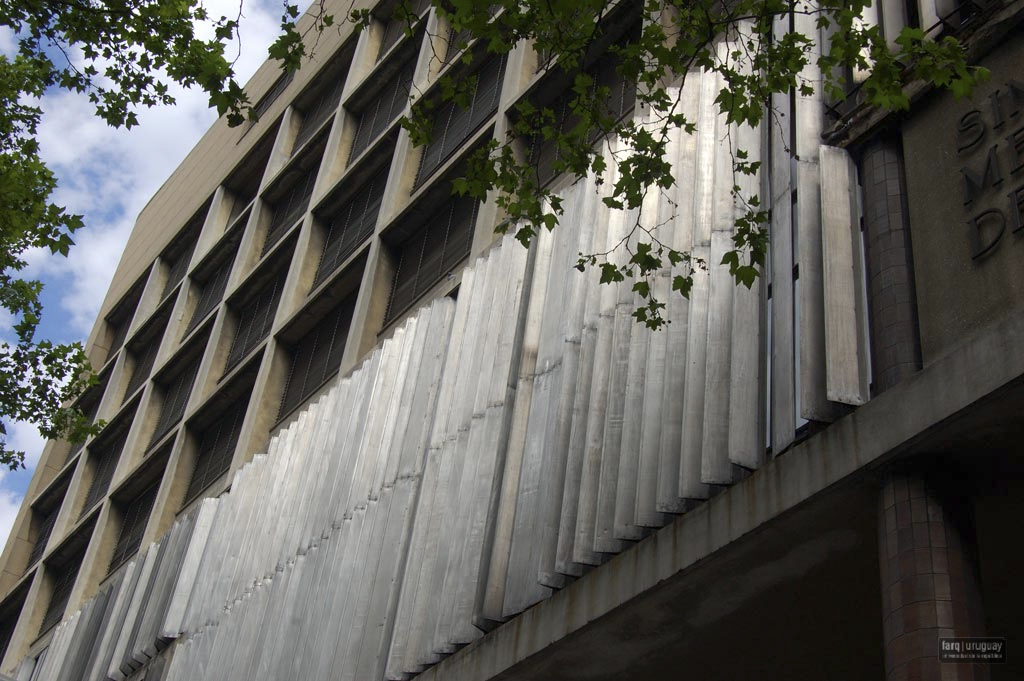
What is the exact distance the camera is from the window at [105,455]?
3406cm

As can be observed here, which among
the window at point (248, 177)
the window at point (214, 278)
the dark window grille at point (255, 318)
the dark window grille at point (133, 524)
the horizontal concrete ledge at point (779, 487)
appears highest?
the window at point (248, 177)

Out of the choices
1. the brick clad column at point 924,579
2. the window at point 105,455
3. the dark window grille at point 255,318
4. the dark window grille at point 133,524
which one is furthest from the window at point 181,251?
the brick clad column at point 924,579

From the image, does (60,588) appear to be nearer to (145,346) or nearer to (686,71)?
(145,346)

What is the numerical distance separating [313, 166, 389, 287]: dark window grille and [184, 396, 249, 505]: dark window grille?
3642mm

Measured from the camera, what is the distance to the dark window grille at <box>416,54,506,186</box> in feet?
81.7

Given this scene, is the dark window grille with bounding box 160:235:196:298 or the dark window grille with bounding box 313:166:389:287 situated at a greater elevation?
the dark window grille with bounding box 160:235:196:298

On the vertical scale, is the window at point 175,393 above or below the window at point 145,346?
below

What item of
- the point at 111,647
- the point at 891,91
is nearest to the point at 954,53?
the point at 891,91

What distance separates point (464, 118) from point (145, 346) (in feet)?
51.1

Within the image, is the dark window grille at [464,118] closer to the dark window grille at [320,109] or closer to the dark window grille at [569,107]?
the dark window grille at [569,107]

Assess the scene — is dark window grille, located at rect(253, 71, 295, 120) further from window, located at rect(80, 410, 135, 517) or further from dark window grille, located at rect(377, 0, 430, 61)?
window, located at rect(80, 410, 135, 517)

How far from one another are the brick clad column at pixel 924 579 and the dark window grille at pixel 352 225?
Result: 60.1 ft

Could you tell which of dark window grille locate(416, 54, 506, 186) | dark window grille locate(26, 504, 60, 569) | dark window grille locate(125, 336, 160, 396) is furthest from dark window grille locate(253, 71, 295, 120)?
dark window grille locate(26, 504, 60, 569)

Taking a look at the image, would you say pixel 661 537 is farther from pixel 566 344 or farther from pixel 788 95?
pixel 788 95
